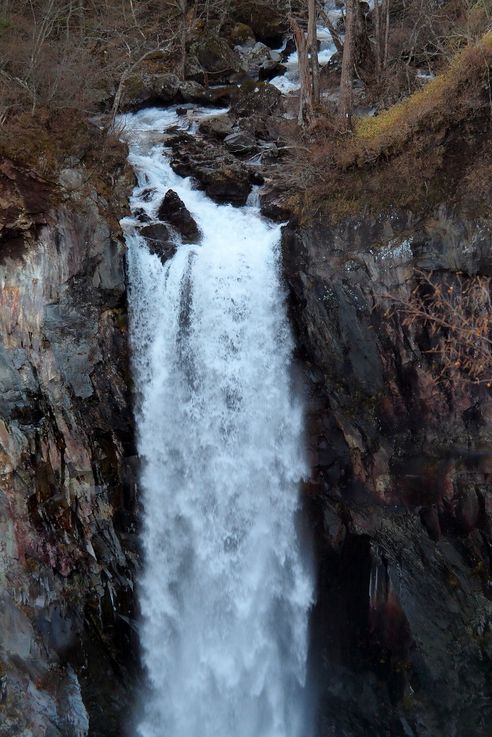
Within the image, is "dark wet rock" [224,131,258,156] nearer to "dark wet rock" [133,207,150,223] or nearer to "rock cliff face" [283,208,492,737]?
"dark wet rock" [133,207,150,223]

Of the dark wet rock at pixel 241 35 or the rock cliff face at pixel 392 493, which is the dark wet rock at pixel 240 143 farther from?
the dark wet rock at pixel 241 35

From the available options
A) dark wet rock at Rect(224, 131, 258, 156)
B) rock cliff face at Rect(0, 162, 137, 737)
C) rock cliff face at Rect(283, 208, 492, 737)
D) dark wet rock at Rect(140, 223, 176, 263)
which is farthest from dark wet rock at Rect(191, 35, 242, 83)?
rock cliff face at Rect(283, 208, 492, 737)

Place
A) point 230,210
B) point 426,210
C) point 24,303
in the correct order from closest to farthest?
point 24,303 < point 426,210 < point 230,210

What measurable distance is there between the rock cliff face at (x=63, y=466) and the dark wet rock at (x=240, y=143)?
615 cm

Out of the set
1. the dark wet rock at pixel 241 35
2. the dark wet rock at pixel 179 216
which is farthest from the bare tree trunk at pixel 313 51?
the dark wet rock at pixel 241 35

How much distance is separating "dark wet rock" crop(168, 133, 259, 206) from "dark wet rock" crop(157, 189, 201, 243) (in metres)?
1.26

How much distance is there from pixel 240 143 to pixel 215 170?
2.74 m

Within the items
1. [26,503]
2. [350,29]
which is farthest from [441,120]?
[26,503]

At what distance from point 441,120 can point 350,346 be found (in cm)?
476

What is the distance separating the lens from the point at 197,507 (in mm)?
11156

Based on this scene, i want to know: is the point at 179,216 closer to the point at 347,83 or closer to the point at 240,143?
the point at 240,143

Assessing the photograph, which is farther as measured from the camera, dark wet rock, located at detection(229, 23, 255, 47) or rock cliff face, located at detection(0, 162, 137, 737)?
dark wet rock, located at detection(229, 23, 255, 47)

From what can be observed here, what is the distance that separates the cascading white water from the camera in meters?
10.9

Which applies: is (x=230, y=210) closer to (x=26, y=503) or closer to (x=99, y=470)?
(x=99, y=470)
